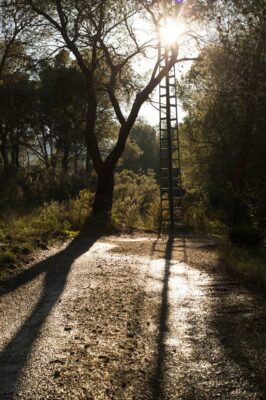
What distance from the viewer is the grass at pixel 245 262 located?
699 cm

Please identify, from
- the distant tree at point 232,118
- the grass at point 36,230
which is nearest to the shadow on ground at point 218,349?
the grass at point 36,230

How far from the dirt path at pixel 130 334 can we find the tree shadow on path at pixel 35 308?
13 mm

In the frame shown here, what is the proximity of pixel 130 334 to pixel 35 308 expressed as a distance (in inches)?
60.1

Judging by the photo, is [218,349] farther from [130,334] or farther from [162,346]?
[130,334]

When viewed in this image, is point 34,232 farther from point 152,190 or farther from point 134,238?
point 152,190

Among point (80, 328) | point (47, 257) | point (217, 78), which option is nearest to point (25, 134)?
point (217, 78)

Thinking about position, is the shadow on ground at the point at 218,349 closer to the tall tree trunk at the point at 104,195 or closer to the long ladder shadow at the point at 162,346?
the long ladder shadow at the point at 162,346

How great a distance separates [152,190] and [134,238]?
15.3m

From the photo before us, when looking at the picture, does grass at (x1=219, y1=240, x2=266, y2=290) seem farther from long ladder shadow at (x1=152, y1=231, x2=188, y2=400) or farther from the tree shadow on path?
the tree shadow on path

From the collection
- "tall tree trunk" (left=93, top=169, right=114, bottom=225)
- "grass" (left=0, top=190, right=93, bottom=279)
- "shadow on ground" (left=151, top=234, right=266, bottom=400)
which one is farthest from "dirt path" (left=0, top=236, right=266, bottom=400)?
"tall tree trunk" (left=93, top=169, right=114, bottom=225)

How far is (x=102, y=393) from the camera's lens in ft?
11.4

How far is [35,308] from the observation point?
5.76 meters

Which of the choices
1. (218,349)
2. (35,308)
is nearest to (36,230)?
(35,308)

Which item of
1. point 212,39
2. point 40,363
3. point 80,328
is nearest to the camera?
point 40,363
